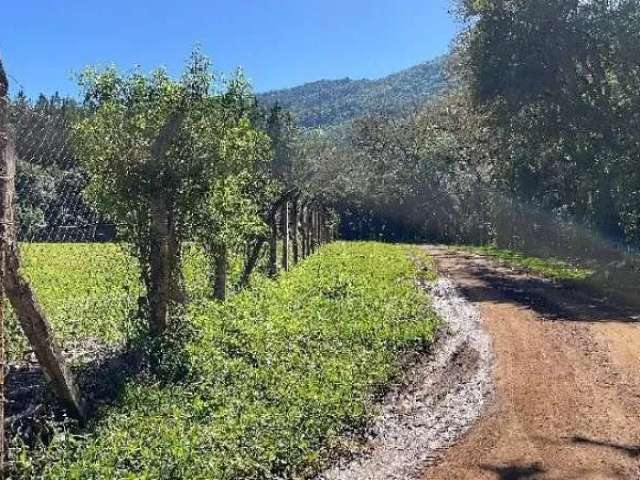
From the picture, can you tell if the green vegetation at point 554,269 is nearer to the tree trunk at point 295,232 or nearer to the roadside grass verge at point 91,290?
the tree trunk at point 295,232

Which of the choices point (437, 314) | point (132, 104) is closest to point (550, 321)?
point (437, 314)

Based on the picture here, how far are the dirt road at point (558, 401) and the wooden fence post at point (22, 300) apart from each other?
3946 mm

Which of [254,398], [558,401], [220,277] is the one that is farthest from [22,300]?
[220,277]

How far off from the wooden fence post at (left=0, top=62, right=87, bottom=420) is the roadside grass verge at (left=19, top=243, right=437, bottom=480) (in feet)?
1.59

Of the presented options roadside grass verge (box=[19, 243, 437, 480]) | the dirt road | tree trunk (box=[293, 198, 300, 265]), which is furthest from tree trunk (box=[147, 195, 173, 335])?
tree trunk (box=[293, 198, 300, 265])

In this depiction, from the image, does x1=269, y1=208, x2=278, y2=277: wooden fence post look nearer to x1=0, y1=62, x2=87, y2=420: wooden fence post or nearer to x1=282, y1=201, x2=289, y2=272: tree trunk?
x1=282, y1=201, x2=289, y2=272: tree trunk

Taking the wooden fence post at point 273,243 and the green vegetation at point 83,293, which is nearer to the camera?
the green vegetation at point 83,293

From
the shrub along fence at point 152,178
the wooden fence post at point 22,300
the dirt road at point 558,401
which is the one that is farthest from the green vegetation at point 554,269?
the wooden fence post at point 22,300

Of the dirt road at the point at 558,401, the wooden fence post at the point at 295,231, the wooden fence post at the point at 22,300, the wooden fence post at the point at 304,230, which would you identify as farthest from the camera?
the wooden fence post at the point at 304,230

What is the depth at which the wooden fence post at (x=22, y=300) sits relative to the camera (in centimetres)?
555

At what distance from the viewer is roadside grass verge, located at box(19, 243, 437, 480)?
261 inches

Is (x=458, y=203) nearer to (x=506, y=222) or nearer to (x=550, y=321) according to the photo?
(x=506, y=222)

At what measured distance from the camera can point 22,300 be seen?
6594 millimetres

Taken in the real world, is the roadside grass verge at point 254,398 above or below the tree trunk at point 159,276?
below
